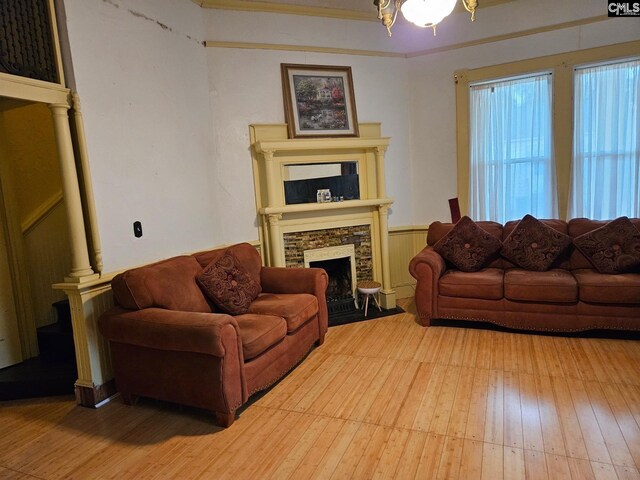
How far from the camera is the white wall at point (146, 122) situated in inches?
112

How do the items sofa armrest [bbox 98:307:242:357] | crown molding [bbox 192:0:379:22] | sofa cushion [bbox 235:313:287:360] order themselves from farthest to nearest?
crown molding [bbox 192:0:379:22] → sofa cushion [bbox 235:313:287:360] → sofa armrest [bbox 98:307:242:357]

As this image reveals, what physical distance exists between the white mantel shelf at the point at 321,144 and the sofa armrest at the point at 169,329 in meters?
2.02

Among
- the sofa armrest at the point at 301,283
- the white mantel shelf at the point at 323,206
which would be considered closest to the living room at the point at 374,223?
the white mantel shelf at the point at 323,206

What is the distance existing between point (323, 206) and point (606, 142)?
291 centimetres

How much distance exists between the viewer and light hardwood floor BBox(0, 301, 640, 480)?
204 centimetres

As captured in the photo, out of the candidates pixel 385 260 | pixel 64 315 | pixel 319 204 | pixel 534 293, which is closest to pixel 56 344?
pixel 64 315

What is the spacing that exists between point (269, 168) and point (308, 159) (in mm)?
481

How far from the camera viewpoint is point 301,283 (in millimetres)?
3561

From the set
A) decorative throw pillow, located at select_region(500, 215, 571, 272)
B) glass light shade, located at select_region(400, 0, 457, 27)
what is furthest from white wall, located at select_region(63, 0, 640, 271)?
glass light shade, located at select_region(400, 0, 457, 27)

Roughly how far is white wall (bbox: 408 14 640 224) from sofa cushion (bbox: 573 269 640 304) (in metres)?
1.75

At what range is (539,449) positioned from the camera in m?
2.08

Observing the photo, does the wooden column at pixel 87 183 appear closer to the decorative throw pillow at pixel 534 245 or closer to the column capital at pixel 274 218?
the column capital at pixel 274 218

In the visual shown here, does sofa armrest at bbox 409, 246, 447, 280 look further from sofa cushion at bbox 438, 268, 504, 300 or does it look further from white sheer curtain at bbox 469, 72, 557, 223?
white sheer curtain at bbox 469, 72, 557, 223

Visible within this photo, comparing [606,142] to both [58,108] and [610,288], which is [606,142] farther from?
[58,108]
